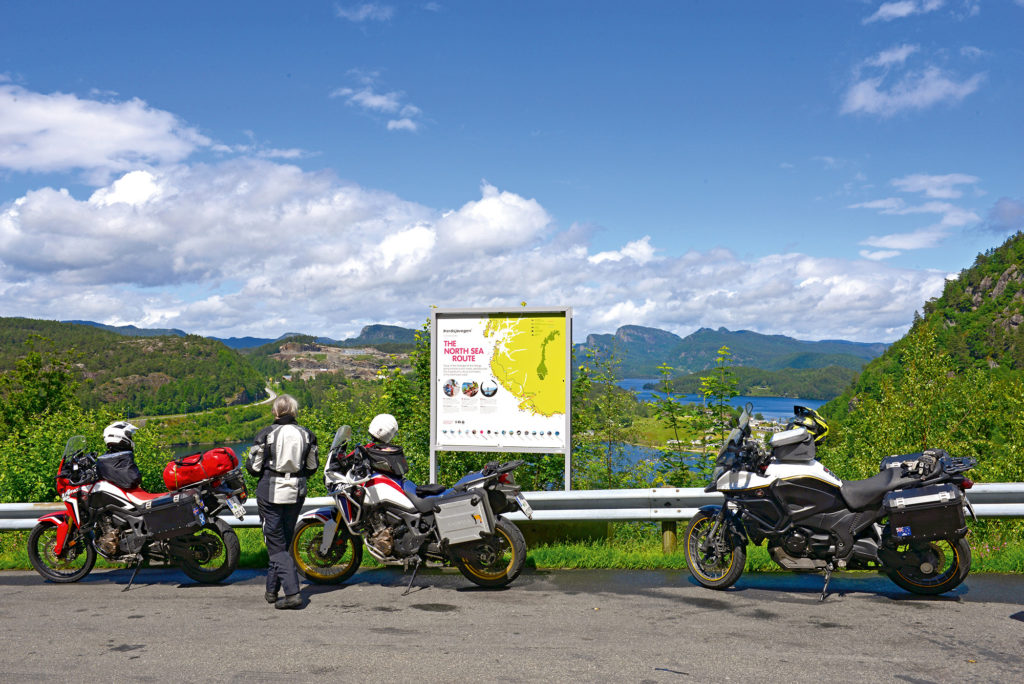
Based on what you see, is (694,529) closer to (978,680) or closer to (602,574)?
(602,574)

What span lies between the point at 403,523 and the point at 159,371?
158 metres

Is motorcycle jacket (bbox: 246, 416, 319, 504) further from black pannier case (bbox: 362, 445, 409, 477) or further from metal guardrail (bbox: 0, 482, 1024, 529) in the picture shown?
metal guardrail (bbox: 0, 482, 1024, 529)

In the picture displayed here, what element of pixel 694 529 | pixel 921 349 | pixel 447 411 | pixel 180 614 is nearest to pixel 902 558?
pixel 694 529

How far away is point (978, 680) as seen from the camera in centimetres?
424

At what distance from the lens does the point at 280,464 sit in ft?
21.0

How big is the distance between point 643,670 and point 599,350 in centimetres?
673

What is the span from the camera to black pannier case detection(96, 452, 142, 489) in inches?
285

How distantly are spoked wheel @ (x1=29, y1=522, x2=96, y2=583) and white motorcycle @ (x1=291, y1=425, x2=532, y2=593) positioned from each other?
2.20 m

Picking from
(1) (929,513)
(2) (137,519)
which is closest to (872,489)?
(1) (929,513)

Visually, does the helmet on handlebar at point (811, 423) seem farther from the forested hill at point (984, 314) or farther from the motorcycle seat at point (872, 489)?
the forested hill at point (984, 314)

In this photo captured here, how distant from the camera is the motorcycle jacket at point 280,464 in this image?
639cm

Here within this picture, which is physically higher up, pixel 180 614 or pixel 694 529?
pixel 694 529

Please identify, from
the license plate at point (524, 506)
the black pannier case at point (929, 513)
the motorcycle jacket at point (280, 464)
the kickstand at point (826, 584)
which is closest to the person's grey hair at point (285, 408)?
the motorcycle jacket at point (280, 464)

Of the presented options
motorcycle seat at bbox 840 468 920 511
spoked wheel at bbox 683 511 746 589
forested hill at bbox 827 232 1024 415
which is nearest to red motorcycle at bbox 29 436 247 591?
spoked wheel at bbox 683 511 746 589
